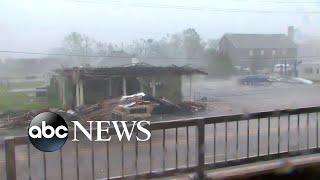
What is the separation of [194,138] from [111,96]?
530 mm

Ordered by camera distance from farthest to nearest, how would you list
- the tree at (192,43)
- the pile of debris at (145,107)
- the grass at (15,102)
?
the tree at (192,43)
the pile of debris at (145,107)
the grass at (15,102)

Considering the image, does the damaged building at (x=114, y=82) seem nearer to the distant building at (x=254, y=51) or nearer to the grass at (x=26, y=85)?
the grass at (x=26, y=85)

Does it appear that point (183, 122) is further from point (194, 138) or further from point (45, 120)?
point (45, 120)

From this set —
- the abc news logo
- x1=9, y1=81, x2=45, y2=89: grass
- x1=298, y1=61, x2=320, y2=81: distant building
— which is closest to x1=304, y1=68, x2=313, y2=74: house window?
x1=298, y1=61, x2=320, y2=81: distant building

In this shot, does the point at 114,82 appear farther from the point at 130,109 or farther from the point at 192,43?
the point at 192,43

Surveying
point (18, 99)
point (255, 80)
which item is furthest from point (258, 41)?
point (18, 99)

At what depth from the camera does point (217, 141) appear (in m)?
2.76

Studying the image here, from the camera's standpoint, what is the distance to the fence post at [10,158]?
2.10 meters

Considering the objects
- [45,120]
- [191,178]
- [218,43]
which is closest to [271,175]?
[191,178]

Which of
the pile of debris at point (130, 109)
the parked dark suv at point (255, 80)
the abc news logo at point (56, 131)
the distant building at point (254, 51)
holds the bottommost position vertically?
the abc news logo at point (56, 131)

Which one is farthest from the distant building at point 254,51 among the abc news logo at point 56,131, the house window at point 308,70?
the abc news logo at point 56,131

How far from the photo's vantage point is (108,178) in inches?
94.9

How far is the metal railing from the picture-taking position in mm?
2375

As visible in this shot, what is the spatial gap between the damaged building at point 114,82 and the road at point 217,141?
144mm
